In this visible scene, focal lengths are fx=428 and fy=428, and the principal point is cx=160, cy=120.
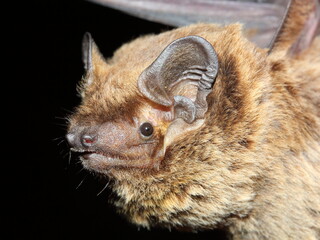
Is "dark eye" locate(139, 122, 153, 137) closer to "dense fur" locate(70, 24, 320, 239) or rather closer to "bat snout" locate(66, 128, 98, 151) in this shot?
"dense fur" locate(70, 24, 320, 239)

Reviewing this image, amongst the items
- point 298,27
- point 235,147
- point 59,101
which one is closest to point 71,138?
point 235,147

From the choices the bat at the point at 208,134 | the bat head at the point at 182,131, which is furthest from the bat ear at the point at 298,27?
the bat head at the point at 182,131

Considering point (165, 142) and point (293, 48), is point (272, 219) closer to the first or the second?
point (165, 142)

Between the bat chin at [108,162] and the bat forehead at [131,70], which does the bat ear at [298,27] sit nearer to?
the bat forehead at [131,70]

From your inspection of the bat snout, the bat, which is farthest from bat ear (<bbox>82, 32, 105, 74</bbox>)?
the bat snout

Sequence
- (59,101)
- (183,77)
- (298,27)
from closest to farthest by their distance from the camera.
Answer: (183,77), (298,27), (59,101)

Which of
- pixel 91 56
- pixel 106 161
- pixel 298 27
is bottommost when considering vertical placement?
pixel 106 161

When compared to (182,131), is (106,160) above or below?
below

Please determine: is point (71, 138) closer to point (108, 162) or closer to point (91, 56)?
point (108, 162)
